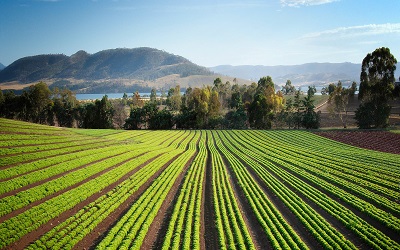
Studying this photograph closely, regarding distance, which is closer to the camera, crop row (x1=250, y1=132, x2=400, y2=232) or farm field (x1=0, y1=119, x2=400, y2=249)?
farm field (x1=0, y1=119, x2=400, y2=249)

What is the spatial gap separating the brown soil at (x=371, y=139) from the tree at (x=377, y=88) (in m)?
10.4

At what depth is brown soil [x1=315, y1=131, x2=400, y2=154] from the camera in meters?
49.3

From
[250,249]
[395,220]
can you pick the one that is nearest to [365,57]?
[395,220]

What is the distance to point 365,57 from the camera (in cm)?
6969

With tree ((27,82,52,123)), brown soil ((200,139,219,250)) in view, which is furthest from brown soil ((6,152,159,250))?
tree ((27,82,52,123))

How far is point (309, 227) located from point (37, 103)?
101619 millimetres

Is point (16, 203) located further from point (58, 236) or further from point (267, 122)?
point (267, 122)

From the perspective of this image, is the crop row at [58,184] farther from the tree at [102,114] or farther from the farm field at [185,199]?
the tree at [102,114]

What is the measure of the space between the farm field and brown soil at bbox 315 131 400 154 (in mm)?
7776

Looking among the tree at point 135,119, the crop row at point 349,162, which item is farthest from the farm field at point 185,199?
the tree at point 135,119

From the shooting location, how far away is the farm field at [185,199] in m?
17.9

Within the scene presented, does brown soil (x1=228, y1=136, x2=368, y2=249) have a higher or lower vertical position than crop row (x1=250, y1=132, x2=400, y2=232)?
lower

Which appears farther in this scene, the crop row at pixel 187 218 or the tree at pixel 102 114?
the tree at pixel 102 114

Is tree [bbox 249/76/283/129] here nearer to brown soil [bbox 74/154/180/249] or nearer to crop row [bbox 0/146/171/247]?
crop row [bbox 0/146/171/247]
